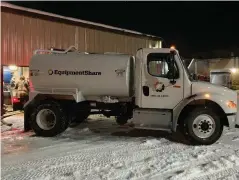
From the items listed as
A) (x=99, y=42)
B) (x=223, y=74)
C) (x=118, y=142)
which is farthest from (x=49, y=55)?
(x=223, y=74)

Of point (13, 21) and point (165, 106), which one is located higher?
point (13, 21)

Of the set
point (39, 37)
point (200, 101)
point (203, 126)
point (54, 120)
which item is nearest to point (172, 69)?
point (200, 101)

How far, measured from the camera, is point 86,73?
8867mm

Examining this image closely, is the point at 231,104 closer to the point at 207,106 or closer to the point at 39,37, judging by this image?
the point at 207,106

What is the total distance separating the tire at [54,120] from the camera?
360 inches

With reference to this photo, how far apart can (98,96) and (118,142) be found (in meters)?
1.57

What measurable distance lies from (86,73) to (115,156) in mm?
2925

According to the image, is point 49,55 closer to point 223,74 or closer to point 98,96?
point 98,96

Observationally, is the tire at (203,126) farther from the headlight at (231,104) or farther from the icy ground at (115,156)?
the headlight at (231,104)

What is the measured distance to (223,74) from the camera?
24812 mm

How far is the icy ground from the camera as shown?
18.3 ft

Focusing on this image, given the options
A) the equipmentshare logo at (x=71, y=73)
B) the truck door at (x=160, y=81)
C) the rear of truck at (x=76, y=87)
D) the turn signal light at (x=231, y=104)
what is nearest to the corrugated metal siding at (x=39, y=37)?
the rear of truck at (x=76, y=87)

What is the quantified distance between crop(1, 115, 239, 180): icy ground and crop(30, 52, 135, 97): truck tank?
147cm

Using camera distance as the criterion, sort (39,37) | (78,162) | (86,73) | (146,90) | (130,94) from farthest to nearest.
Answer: (39,37)
(130,94)
(86,73)
(146,90)
(78,162)
